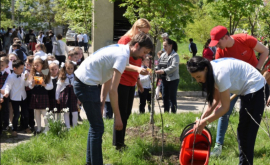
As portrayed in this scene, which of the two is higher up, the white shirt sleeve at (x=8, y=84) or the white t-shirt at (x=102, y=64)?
the white t-shirt at (x=102, y=64)

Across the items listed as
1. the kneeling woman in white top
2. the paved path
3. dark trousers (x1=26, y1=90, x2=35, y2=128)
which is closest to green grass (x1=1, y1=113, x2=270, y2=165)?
the kneeling woman in white top

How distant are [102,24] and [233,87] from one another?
13654mm

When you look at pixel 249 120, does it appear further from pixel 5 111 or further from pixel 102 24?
pixel 102 24

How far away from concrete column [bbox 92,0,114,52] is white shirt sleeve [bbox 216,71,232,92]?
535 inches

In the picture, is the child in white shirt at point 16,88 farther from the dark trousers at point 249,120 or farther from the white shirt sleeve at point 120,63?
the dark trousers at point 249,120

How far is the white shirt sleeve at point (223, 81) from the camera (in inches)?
152

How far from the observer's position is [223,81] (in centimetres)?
386

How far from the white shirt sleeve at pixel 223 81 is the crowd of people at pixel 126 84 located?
10mm

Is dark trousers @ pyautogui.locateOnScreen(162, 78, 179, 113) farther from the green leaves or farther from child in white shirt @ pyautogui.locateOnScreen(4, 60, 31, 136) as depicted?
child in white shirt @ pyautogui.locateOnScreen(4, 60, 31, 136)

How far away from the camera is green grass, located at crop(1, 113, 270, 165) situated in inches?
200

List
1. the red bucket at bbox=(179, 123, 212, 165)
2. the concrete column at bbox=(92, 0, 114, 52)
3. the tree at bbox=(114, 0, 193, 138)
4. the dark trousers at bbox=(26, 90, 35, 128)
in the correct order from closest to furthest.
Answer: the red bucket at bbox=(179, 123, 212, 165) → the tree at bbox=(114, 0, 193, 138) → the dark trousers at bbox=(26, 90, 35, 128) → the concrete column at bbox=(92, 0, 114, 52)

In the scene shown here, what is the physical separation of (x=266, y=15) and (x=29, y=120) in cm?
932

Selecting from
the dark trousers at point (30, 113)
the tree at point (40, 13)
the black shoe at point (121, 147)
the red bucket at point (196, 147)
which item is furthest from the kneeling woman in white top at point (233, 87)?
the tree at point (40, 13)

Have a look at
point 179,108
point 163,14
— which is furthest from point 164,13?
point 179,108
